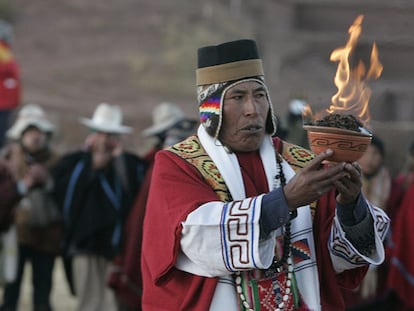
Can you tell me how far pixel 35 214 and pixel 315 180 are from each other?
235 inches

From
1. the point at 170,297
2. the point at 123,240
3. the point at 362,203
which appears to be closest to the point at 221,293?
the point at 170,297

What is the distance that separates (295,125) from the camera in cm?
967

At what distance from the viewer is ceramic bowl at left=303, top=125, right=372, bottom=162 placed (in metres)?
3.75

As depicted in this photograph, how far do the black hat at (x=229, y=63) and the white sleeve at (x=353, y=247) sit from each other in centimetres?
74

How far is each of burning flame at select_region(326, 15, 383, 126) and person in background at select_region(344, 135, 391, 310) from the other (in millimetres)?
4567

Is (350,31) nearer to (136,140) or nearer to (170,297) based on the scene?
(170,297)

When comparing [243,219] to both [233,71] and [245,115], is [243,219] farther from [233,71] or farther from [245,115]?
[233,71]

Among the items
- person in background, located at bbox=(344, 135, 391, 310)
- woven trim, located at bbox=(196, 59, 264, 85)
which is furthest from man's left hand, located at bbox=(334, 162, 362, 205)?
person in background, located at bbox=(344, 135, 391, 310)

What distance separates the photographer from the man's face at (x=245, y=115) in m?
4.22

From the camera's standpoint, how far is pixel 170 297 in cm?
420

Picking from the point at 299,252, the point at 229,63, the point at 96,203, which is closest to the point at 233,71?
the point at 229,63

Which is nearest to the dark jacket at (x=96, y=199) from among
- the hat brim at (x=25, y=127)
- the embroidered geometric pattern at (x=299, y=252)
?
the hat brim at (x=25, y=127)

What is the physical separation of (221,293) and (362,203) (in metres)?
0.68

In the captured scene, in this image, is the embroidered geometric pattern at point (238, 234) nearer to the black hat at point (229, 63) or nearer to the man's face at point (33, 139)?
the black hat at point (229, 63)
